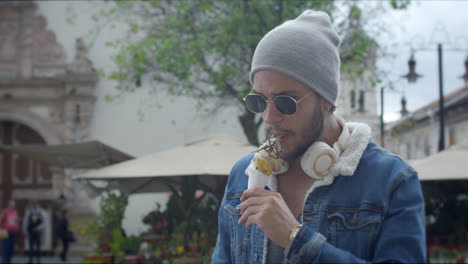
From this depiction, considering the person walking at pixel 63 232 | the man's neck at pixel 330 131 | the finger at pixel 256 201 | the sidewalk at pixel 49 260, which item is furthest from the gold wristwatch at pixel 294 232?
the person walking at pixel 63 232

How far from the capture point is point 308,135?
1725 millimetres

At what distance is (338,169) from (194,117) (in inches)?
669

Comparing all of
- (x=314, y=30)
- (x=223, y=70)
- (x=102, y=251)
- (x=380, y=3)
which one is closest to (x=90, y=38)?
(x=223, y=70)

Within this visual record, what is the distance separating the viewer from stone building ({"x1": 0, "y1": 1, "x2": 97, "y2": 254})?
1798 centimetres

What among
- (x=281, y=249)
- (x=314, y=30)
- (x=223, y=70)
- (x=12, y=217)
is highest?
(x=223, y=70)

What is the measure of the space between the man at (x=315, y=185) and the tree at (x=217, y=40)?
10.4 metres

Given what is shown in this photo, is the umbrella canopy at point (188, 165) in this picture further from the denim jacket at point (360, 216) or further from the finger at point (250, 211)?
the finger at point (250, 211)

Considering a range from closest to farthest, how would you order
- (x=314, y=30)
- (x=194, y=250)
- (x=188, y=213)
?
(x=314, y=30), (x=194, y=250), (x=188, y=213)

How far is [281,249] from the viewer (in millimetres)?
1737

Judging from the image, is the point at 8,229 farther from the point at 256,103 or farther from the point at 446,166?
the point at 256,103

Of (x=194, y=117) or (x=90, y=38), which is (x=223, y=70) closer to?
(x=194, y=117)

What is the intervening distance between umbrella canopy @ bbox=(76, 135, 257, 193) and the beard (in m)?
5.48

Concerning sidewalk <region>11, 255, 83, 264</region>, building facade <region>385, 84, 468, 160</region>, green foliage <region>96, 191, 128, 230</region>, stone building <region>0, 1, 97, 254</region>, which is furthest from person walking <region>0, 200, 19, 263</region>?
building facade <region>385, 84, 468, 160</region>

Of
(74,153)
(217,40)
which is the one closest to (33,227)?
(74,153)
